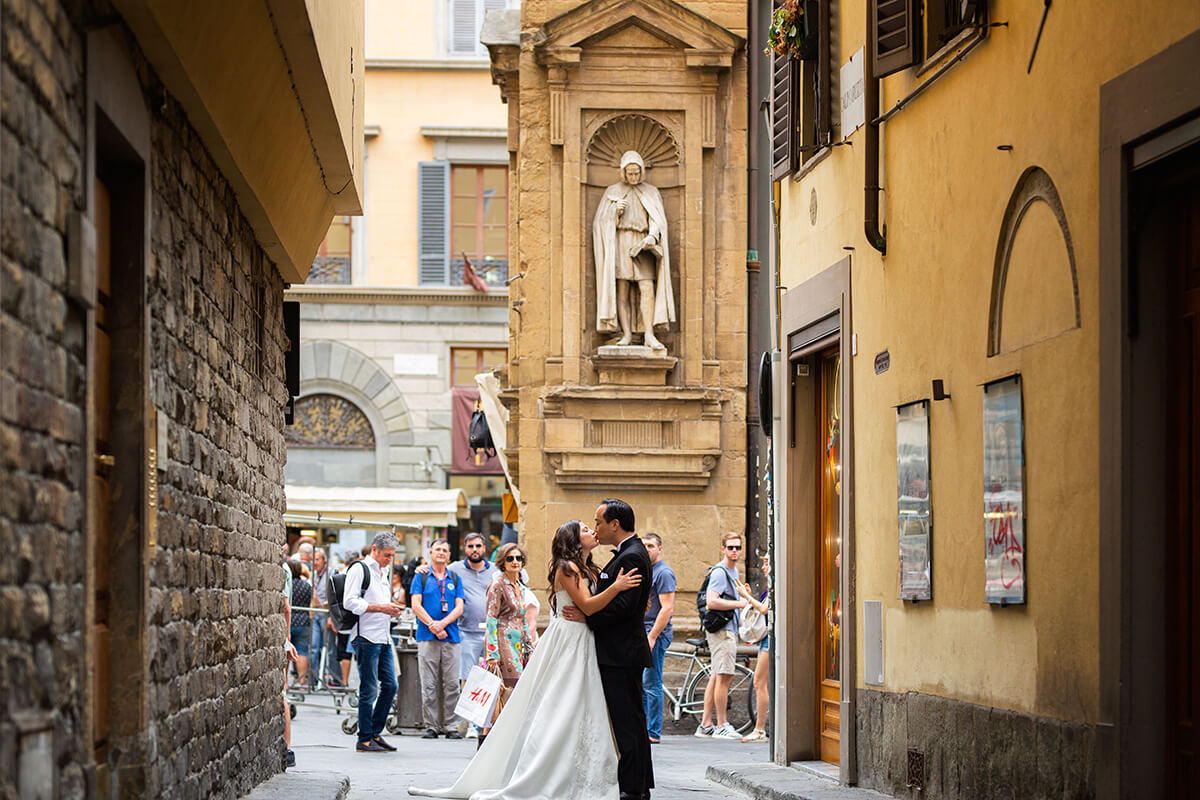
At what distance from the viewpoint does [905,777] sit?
11.0m

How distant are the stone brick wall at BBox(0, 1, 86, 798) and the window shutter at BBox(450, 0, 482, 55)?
1339 inches

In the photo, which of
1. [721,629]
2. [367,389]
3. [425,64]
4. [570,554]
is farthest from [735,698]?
[425,64]

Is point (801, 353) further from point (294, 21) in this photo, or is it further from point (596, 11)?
point (596, 11)

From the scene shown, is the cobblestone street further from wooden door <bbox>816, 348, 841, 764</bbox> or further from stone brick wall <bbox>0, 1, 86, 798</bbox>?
stone brick wall <bbox>0, 1, 86, 798</bbox>

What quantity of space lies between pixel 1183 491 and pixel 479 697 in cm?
794

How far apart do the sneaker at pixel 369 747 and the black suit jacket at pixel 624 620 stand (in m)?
5.08

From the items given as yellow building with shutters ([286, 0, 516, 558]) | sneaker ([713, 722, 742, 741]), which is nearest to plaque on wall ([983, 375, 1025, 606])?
sneaker ([713, 722, 742, 741])

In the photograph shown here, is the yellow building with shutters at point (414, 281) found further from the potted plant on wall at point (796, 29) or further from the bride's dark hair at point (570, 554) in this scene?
the bride's dark hair at point (570, 554)

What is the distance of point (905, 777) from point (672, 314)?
9.32 metres

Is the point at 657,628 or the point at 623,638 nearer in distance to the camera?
the point at 623,638

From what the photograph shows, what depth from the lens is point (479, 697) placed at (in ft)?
48.5

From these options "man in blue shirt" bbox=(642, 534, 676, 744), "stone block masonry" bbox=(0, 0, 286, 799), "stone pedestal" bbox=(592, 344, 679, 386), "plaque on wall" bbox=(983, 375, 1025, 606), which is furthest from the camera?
"stone pedestal" bbox=(592, 344, 679, 386)

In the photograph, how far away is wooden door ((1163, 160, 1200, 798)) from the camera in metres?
7.69

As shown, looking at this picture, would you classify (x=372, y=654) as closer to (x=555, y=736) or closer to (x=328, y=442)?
(x=555, y=736)
